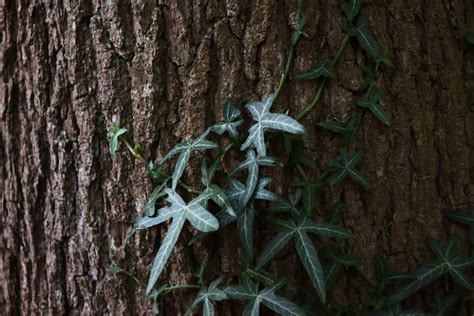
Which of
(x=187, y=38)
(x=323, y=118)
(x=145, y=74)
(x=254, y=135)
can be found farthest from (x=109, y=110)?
(x=323, y=118)

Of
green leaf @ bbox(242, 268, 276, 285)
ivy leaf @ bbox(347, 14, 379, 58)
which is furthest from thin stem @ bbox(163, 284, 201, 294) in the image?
ivy leaf @ bbox(347, 14, 379, 58)

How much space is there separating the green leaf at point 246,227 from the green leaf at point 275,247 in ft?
0.09

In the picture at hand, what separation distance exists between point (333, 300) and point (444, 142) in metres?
0.47

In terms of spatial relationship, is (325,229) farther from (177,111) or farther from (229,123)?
(177,111)

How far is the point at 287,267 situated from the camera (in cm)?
129

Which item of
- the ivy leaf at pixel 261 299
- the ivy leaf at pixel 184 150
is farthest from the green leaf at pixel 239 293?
the ivy leaf at pixel 184 150

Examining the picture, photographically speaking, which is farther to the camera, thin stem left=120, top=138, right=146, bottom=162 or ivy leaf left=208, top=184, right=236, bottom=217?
thin stem left=120, top=138, right=146, bottom=162

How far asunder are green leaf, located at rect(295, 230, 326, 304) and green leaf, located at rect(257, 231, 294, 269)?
25 millimetres

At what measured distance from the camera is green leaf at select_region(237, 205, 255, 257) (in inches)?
47.8

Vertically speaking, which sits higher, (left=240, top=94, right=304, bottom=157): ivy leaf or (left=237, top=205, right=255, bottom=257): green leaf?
(left=240, top=94, right=304, bottom=157): ivy leaf

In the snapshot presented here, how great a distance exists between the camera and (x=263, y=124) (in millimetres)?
1216

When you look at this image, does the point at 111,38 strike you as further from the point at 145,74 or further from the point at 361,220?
the point at 361,220

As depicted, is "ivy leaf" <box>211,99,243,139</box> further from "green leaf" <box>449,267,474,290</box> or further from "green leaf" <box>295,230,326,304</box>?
"green leaf" <box>449,267,474,290</box>

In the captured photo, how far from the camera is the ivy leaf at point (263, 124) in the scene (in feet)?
3.88
